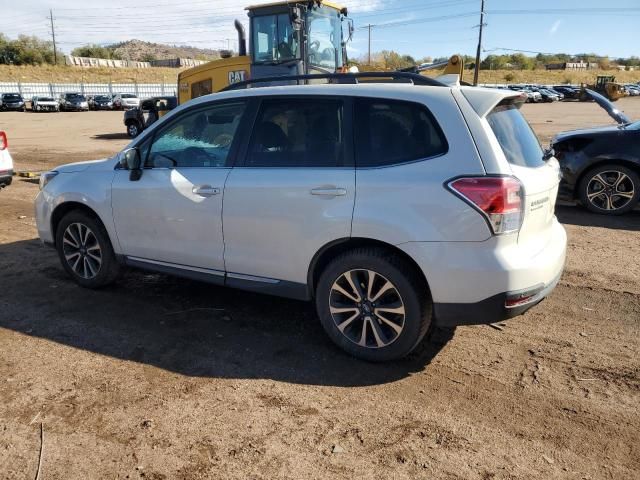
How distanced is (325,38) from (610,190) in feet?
22.6

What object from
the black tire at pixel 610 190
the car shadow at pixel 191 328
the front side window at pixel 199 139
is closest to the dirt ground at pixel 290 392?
the car shadow at pixel 191 328

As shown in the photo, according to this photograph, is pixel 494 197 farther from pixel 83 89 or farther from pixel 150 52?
pixel 150 52

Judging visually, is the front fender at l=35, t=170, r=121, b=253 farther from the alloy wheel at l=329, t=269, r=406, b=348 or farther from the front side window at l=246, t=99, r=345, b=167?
the alloy wheel at l=329, t=269, r=406, b=348

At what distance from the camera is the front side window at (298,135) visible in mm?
3732

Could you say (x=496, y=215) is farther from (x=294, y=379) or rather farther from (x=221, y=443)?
(x=221, y=443)

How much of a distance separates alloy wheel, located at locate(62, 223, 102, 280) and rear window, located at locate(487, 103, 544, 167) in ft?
11.9

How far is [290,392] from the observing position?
11.1ft

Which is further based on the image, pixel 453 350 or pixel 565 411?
pixel 453 350

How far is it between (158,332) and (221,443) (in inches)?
62.1

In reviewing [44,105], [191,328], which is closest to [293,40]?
[191,328]

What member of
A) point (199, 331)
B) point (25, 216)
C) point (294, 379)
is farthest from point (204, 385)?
point (25, 216)

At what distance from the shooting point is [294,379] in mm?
3525

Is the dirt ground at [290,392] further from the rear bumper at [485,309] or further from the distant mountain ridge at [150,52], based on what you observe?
the distant mountain ridge at [150,52]

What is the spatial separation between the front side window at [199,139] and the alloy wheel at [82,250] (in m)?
1.04
